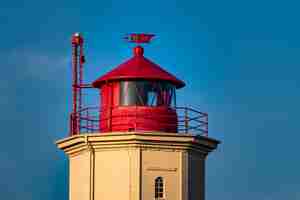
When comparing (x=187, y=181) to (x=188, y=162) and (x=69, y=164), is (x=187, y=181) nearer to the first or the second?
(x=188, y=162)

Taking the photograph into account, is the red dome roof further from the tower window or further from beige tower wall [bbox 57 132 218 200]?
the tower window

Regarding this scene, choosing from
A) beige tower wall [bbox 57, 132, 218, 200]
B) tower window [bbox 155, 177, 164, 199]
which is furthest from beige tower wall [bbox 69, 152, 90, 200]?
tower window [bbox 155, 177, 164, 199]

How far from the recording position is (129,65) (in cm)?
2302

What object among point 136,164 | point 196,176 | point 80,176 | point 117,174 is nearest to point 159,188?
point 136,164

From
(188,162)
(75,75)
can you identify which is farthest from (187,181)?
(75,75)

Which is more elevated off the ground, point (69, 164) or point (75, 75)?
point (75, 75)

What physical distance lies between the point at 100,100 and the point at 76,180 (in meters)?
1.73

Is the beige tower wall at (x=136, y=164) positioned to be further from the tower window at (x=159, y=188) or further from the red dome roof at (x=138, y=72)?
the red dome roof at (x=138, y=72)

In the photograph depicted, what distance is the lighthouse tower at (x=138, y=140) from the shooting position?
22.5 meters

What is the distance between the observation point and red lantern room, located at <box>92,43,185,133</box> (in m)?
22.7

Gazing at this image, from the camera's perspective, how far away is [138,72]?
22.7 metres

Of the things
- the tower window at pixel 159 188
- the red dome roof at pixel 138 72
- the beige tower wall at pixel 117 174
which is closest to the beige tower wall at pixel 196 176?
the tower window at pixel 159 188

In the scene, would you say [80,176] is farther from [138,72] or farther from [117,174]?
[138,72]

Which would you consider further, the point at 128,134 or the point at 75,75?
the point at 75,75
